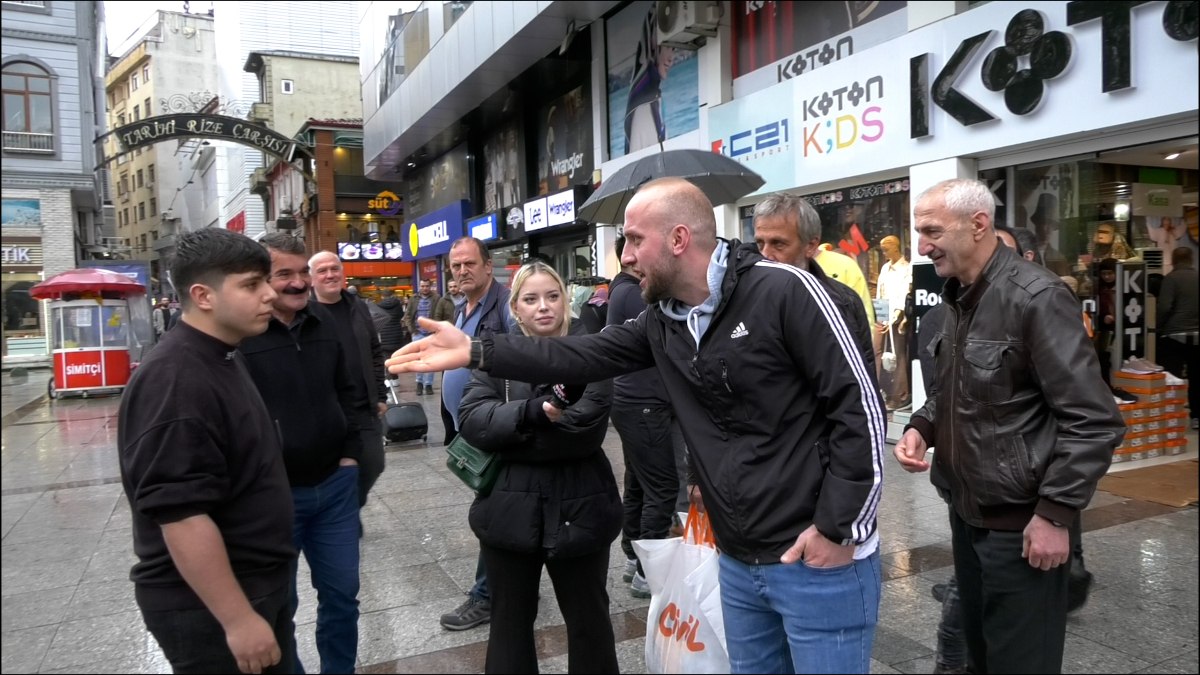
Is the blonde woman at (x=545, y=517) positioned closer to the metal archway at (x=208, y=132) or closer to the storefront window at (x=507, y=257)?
the metal archway at (x=208, y=132)

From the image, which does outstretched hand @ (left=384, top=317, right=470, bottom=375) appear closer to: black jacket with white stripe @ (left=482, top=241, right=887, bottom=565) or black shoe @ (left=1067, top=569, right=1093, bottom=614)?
black jacket with white stripe @ (left=482, top=241, right=887, bottom=565)

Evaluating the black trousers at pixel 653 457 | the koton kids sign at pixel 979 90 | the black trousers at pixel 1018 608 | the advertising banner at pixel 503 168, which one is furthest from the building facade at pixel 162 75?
the advertising banner at pixel 503 168

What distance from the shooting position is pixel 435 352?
7.41ft

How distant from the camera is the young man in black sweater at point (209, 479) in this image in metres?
1.92

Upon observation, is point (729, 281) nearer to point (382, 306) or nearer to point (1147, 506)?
point (1147, 506)

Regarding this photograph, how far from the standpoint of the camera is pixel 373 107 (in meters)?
21.2

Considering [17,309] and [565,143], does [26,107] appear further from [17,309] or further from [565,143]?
[565,143]

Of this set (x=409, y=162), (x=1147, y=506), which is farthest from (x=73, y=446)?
(x=409, y=162)

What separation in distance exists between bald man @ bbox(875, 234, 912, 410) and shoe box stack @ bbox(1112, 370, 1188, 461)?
199 cm

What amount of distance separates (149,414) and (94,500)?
6402mm

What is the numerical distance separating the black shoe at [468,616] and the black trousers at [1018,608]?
96.8 inches

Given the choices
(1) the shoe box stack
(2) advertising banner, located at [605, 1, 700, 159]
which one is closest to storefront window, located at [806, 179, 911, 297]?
(1) the shoe box stack

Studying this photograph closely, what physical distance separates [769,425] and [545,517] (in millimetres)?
1132

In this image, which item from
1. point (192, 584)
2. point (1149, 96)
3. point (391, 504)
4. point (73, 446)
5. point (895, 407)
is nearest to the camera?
point (192, 584)
